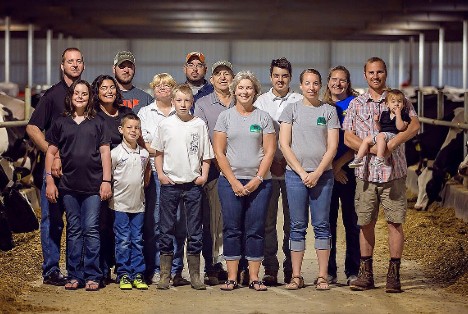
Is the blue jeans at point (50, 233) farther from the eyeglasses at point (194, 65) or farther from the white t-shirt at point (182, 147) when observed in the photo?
the eyeglasses at point (194, 65)

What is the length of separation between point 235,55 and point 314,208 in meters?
33.8

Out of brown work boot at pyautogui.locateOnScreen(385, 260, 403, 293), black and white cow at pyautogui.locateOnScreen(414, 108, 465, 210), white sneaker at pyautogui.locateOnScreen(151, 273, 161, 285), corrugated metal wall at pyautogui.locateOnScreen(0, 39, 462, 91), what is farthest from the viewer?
corrugated metal wall at pyautogui.locateOnScreen(0, 39, 462, 91)

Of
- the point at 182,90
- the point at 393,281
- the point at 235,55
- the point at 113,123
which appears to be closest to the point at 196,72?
the point at 182,90

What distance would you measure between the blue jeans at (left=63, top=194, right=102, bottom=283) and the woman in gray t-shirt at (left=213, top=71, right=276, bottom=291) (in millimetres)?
903

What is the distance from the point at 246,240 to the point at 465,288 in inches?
61.9

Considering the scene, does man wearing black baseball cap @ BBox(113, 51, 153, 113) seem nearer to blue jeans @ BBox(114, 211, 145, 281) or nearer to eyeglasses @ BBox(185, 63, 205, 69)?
eyeglasses @ BBox(185, 63, 205, 69)

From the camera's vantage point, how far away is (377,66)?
22.8 ft

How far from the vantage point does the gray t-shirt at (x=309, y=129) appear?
6.98m

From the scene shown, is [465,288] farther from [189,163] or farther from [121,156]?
[121,156]

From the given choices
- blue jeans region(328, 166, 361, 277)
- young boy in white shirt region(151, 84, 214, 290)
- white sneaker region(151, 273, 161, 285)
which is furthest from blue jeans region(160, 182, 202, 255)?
blue jeans region(328, 166, 361, 277)

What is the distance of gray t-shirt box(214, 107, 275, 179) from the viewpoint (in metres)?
6.97

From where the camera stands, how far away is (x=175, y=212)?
7117 millimetres


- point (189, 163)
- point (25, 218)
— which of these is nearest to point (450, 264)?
point (189, 163)

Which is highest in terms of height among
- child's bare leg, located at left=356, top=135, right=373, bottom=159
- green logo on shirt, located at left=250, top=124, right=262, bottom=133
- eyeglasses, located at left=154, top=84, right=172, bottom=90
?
→ eyeglasses, located at left=154, top=84, right=172, bottom=90
